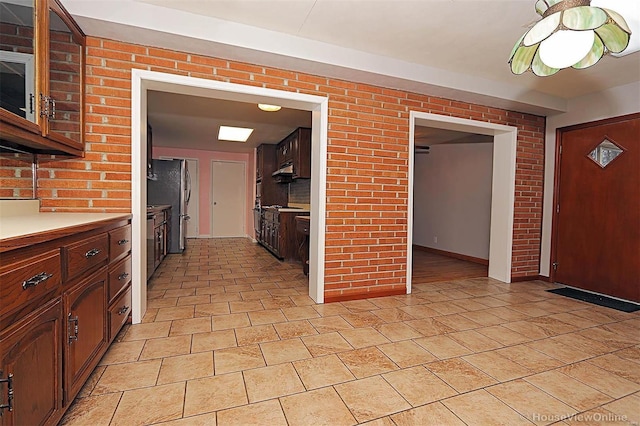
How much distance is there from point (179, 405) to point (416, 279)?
331 cm

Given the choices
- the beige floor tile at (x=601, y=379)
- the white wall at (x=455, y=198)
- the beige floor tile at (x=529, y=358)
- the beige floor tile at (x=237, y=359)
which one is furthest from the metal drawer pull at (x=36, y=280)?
the white wall at (x=455, y=198)

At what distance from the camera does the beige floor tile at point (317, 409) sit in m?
1.44

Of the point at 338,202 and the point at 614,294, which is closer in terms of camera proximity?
the point at 338,202

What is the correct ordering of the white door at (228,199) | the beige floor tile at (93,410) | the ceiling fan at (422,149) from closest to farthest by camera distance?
the beige floor tile at (93,410)
the ceiling fan at (422,149)
the white door at (228,199)

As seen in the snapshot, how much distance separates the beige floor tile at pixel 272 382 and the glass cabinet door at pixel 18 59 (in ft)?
5.97

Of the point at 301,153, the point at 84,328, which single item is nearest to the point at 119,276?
the point at 84,328

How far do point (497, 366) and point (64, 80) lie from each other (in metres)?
3.30

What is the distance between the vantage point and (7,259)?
94 cm

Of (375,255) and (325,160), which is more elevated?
(325,160)

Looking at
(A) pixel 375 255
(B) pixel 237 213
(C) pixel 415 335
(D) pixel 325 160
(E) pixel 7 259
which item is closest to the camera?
(E) pixel 7 259

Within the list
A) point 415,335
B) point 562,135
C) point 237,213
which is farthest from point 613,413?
point 237,213

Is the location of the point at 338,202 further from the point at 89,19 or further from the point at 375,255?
the point at 89,19

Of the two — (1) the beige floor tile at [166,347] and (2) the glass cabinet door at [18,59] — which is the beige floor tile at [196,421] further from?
(2) the glass cabinet door at [18,59]

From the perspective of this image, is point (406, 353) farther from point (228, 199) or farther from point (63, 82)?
point (228, 199)
